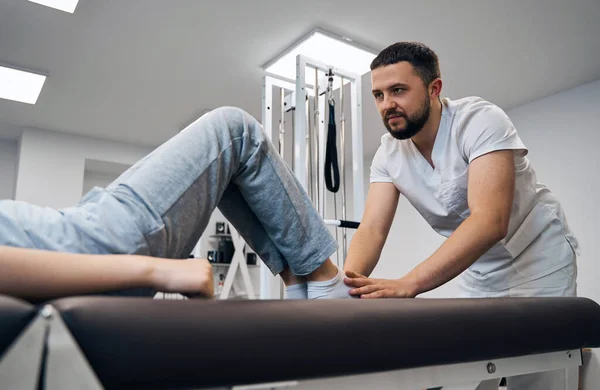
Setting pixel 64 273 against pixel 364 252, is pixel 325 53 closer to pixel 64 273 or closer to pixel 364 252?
pixel 364 252

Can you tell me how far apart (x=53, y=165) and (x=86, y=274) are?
4.60m

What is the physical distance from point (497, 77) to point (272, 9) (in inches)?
70.7

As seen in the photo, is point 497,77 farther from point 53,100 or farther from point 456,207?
point 53,100

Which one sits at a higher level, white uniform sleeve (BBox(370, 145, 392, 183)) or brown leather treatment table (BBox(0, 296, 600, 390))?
white uniform sleeve (BBox(370, 145, 392, 183))

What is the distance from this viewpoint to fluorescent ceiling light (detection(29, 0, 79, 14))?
259cm

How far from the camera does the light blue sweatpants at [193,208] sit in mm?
621

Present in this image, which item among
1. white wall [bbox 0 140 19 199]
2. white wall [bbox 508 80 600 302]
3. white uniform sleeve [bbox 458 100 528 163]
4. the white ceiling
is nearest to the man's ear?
white uniform sleeve [bbox 458 100 528 163]

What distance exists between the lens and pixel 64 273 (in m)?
0.53

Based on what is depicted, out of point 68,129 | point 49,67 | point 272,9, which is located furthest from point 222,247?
point 272,9

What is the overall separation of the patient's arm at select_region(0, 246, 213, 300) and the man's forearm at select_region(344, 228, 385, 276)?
0.80 metres

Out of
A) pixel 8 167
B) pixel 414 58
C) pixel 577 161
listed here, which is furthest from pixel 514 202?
pixel 8 167

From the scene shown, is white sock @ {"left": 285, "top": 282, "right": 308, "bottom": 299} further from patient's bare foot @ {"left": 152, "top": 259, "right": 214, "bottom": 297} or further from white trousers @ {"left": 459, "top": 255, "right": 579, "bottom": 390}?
white trousers @ {"left": 459, "top": 255, "right": 579, "bottom": 390}

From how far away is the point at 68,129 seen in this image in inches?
180

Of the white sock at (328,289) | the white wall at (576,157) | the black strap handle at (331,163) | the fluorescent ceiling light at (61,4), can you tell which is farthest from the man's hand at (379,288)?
the white wall at (576,157)
